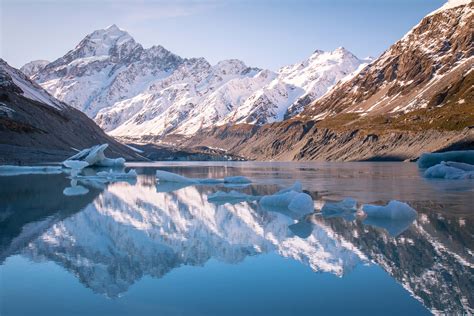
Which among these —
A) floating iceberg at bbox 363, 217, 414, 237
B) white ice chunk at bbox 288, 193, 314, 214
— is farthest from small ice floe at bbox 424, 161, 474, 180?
floating iceberg at bbox 363, 217, 414, 237

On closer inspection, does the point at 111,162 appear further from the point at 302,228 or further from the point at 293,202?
the point at 302,228

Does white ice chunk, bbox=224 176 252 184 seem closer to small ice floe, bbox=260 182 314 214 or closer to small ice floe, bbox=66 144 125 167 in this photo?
small ice floe, bbox=260 182 314 214

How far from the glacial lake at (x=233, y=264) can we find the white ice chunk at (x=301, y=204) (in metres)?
0.57

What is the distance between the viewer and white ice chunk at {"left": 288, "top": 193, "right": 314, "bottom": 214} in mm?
22703

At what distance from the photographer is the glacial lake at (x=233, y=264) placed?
32.4 ft

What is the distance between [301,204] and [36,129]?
343 feet

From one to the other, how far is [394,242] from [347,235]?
5.86 feet

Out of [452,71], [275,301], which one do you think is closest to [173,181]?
[275,301]

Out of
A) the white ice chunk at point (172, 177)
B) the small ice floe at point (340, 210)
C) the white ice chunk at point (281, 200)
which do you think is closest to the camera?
the small ice floe at point (340, 210)

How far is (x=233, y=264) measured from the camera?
13156mm

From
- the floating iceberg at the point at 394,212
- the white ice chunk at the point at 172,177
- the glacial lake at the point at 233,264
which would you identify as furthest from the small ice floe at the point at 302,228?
the white ice chunk at the point at 172,177

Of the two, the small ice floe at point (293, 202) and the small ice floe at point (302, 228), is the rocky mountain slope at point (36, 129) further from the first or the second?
the small ice floe at point (302, 228)

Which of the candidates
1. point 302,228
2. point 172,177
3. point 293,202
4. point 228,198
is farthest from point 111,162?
point 302,228

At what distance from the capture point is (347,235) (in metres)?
16.6
